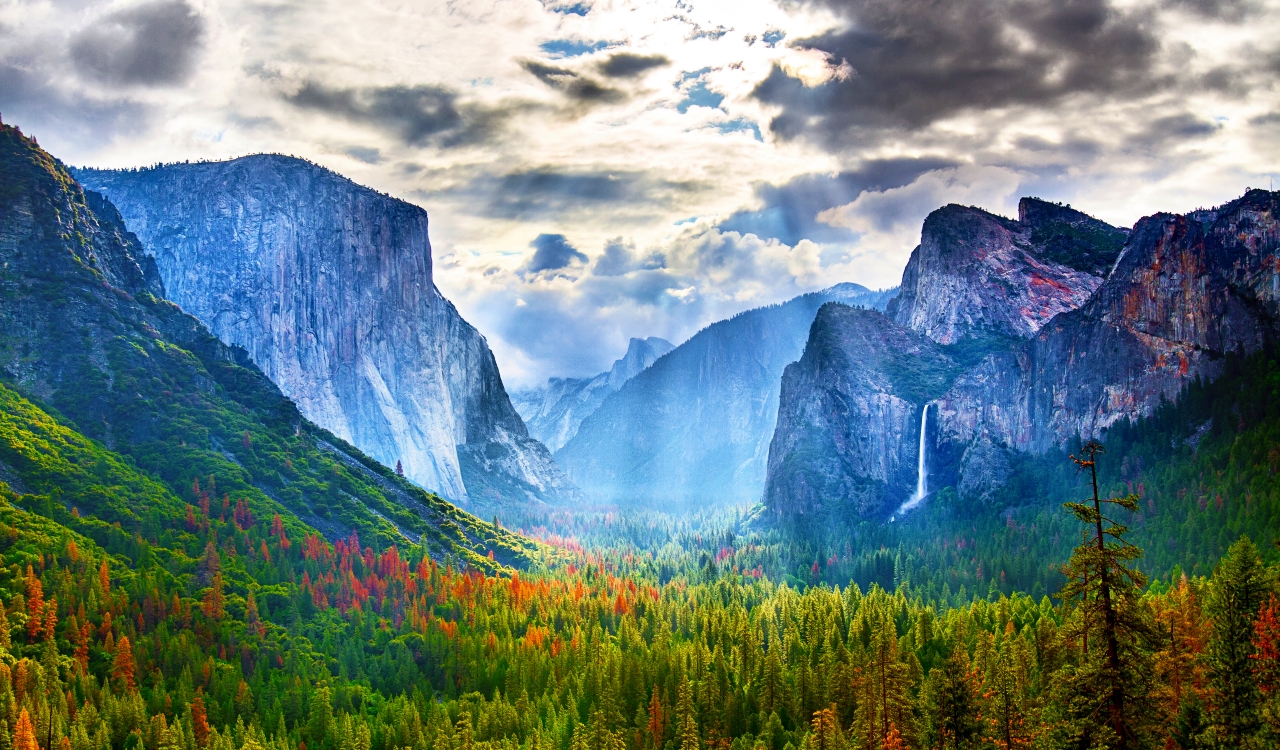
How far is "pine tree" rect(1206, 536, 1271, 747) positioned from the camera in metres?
58.8

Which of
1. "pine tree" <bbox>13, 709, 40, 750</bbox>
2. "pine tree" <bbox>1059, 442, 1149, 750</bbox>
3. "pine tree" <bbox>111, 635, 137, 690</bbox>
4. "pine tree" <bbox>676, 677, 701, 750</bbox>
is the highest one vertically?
"pine tree" <bbox>1059, 442, 1149, 750</bbox>

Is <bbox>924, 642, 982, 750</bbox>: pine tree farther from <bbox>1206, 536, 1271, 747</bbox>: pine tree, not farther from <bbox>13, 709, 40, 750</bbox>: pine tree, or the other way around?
<bbox>13, 709, 40, 750</bbox>: pine tree

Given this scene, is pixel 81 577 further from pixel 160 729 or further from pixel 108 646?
pixel 160 729

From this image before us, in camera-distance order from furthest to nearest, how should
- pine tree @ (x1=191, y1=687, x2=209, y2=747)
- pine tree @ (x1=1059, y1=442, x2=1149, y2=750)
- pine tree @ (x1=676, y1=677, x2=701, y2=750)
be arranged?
pine tree @ (x1=191, y1=687, x2=209, y2=747) → pine tree @ (x1=676, y1=677, x2=701, y2=750) → pine tree @ (x1=1059, y1=442, x2=1149, y2=750)

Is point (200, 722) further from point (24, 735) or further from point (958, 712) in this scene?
point (958, 712)

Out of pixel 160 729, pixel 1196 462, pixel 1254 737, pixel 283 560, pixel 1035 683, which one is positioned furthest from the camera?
pixel 1196 462

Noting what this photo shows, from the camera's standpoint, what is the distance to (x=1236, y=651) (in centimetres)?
6353

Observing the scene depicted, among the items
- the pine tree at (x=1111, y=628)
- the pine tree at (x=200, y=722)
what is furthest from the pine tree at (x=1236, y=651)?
the pine tree at (x=200, y=722)

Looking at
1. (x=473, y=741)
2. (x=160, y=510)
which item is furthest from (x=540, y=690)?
(x=160, y=510)

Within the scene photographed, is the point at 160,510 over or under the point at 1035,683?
over

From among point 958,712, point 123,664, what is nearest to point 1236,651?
point 958,712

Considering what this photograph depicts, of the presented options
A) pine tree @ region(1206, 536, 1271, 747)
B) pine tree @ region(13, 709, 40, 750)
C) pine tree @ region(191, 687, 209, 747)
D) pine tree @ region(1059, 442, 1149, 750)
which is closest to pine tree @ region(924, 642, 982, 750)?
pine tree @ region(1206, 536, 1271, 747)

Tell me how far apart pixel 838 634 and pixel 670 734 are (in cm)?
3345

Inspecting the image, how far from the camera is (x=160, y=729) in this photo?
110 meters
